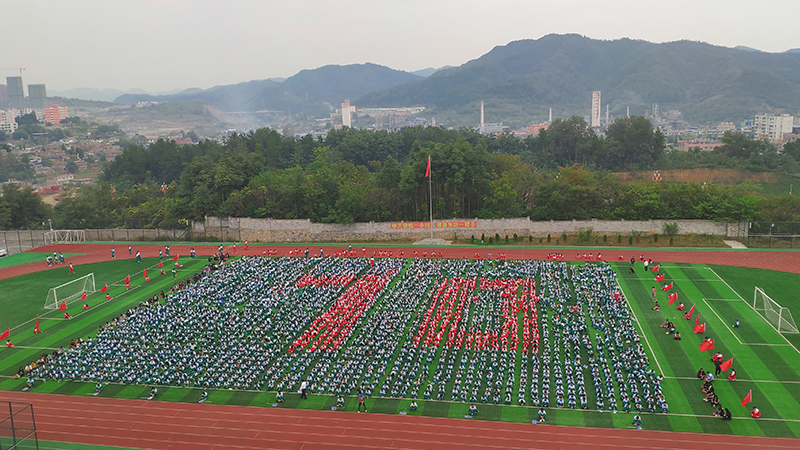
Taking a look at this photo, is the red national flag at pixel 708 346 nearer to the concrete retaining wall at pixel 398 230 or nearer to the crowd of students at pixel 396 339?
the crowd of students at pixel 396 339

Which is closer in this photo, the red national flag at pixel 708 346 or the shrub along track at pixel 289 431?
the shrub along track at pixel 289 431

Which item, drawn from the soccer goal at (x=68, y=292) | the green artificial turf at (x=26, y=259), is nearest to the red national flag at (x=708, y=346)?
the soccer goal at (x=68, y=292)

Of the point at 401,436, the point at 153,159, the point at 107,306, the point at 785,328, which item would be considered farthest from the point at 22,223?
the point at 785,328

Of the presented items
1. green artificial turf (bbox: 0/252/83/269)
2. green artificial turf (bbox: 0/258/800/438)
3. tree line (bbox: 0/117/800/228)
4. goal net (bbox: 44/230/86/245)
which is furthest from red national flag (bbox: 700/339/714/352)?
goal net (bbox: 44/230/86/245)

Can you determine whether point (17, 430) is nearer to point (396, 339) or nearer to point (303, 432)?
point (303, 432)

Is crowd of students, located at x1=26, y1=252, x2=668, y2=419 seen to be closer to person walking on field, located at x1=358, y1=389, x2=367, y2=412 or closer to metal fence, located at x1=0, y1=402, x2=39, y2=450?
person walking on field, located at x1=358, y1=389, x2=367, y2=412
